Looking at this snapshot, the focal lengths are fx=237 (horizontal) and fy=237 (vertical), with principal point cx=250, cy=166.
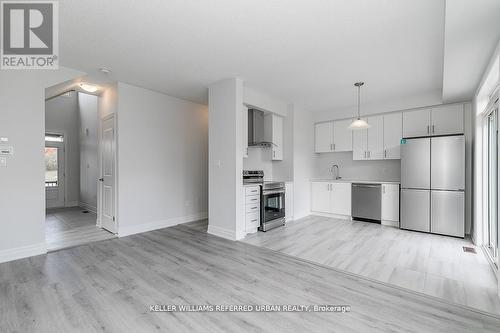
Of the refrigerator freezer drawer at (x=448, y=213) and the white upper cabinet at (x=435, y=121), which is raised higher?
the white upper cabinet at (x=435, y=121)

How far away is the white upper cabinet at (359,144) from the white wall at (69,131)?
8196 mm

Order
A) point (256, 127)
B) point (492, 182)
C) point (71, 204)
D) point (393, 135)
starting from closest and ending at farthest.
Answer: point (492, 182), point (393, 135), point (256, 127), point (71, 204)

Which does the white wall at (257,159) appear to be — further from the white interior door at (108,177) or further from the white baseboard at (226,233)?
the white interior door at (108,177)

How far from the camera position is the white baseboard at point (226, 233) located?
12.8ft

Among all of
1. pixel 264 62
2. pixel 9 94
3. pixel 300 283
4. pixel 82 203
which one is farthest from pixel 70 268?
pixel 82 203

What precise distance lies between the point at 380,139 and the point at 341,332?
4512mm

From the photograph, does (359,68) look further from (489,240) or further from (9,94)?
(9,94)

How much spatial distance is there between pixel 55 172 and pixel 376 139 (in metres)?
9.03

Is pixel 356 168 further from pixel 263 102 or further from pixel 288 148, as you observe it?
pixel 263 102

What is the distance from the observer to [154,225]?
452cm

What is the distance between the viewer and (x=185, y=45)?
284 cm

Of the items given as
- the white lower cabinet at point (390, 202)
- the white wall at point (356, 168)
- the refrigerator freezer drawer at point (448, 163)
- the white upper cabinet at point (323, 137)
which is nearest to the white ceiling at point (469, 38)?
the refrigerator freezer drawer at point (448, 163)

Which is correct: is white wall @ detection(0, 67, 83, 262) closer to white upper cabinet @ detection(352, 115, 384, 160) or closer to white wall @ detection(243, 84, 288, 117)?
white wall @ detection(243, 84, 288, 117)

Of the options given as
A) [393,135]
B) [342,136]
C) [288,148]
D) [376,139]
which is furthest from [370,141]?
[288,148]
